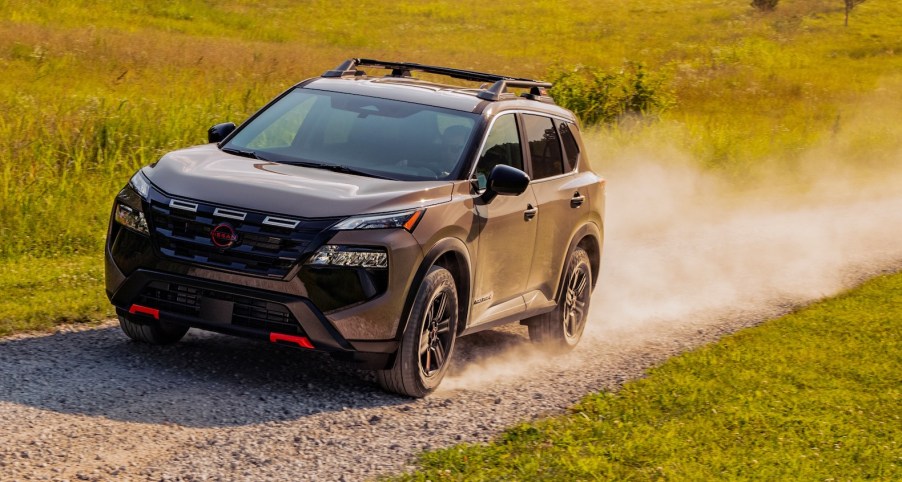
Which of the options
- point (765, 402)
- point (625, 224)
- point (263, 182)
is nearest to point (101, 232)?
point (263, 182)

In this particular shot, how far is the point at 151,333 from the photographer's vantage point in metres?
7.91

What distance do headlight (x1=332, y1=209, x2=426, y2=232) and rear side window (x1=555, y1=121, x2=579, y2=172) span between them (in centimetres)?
245

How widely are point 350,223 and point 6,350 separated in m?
2.48

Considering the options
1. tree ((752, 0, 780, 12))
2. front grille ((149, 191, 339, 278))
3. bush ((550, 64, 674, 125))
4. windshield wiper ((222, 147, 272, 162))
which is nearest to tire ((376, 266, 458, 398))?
front grille ((149, 191, 339, 278))

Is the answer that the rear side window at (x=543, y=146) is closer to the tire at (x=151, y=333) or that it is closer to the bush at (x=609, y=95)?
the tire at (x=151, y=333)

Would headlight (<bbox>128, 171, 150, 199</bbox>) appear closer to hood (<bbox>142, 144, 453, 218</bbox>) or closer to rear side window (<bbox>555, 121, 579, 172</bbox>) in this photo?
hood (<bbox>142, 144, 453, 218</bbox>)

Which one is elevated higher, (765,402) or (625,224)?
(765,402)

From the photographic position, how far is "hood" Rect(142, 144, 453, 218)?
683 centimetres

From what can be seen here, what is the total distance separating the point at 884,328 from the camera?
11.3m

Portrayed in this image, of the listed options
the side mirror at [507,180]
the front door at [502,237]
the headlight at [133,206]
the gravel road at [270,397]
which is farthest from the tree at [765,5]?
the headlight at [133,206]

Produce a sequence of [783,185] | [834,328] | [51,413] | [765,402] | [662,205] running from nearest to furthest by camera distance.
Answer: [51,413]
[765,402]
[834,328]
[662,205]
[783,185]

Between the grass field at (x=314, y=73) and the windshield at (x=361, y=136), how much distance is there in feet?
6.48

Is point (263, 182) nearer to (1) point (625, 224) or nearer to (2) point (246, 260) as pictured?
(2) point (246, 260)

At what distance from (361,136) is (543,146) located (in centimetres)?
154
